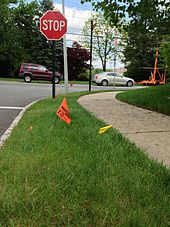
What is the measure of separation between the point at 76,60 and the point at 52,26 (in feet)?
92.7

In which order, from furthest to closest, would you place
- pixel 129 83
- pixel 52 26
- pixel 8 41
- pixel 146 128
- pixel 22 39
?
pixel 22 39
pixel 8 41
pixel 129 83
pixel 52 26
pixel 146 128

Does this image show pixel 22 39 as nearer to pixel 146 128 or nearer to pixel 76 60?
pixel 76 60

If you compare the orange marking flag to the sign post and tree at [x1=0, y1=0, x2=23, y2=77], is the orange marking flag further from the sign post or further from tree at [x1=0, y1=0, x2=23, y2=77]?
tree at [x1=0, y1=0, x2=23, y2=77]

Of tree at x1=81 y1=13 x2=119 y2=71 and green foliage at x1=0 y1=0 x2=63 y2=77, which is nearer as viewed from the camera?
green foliage at x1=0 y1=0 x2=63 y2=77

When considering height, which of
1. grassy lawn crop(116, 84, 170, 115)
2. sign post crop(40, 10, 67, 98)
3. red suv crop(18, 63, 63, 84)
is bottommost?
grassy lawn crop(116, 84, 170, 115)

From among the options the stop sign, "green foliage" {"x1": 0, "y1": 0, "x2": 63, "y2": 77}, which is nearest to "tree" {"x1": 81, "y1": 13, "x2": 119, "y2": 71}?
"green foliage" {"x1": 0, "y1": 0, "x2": 63, "y2": 77}

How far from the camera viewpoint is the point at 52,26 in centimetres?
1112

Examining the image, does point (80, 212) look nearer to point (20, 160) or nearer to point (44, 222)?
point (44, 222)

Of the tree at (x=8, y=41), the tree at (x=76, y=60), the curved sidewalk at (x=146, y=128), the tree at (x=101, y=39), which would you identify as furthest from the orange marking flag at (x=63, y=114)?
the tree at (x=101, y=39)

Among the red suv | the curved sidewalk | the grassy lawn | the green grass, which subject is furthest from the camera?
the red suv

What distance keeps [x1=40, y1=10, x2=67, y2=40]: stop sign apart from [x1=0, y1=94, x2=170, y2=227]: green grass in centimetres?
670

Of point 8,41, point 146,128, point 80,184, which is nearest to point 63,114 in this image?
point 146,128

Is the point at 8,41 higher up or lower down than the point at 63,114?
higher up

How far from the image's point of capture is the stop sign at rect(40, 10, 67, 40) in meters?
10.9
